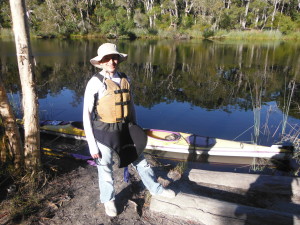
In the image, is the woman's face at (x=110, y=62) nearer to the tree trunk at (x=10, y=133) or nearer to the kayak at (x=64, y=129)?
the tree trunk at (x=10, y=133)

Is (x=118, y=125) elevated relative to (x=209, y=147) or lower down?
Result: elevated

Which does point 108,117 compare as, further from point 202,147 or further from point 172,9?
point 172,9

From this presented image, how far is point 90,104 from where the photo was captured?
226 centimetres

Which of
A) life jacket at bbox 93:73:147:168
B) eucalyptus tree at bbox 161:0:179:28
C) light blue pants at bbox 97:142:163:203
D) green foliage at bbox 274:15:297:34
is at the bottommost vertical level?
light blue pants at bbox 97:142:163:203

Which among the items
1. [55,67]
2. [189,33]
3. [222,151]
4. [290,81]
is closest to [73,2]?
[189,33]

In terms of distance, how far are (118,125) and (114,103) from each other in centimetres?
24

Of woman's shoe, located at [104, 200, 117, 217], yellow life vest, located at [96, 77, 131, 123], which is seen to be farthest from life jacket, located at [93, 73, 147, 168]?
woman's shoe, located at [104, 200, 117, 217]

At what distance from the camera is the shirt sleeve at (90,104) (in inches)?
87.7

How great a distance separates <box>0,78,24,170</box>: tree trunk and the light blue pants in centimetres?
130

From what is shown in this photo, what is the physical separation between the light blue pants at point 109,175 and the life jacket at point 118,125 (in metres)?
0.09

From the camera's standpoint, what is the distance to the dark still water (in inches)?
299

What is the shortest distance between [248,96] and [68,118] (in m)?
7.70

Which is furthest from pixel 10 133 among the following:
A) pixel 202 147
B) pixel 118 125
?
pixel 202 147

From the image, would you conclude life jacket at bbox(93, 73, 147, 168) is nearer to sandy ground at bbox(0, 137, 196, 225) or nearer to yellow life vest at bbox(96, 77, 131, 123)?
yellow life vest at bbox(96, 77, 131, 123)
